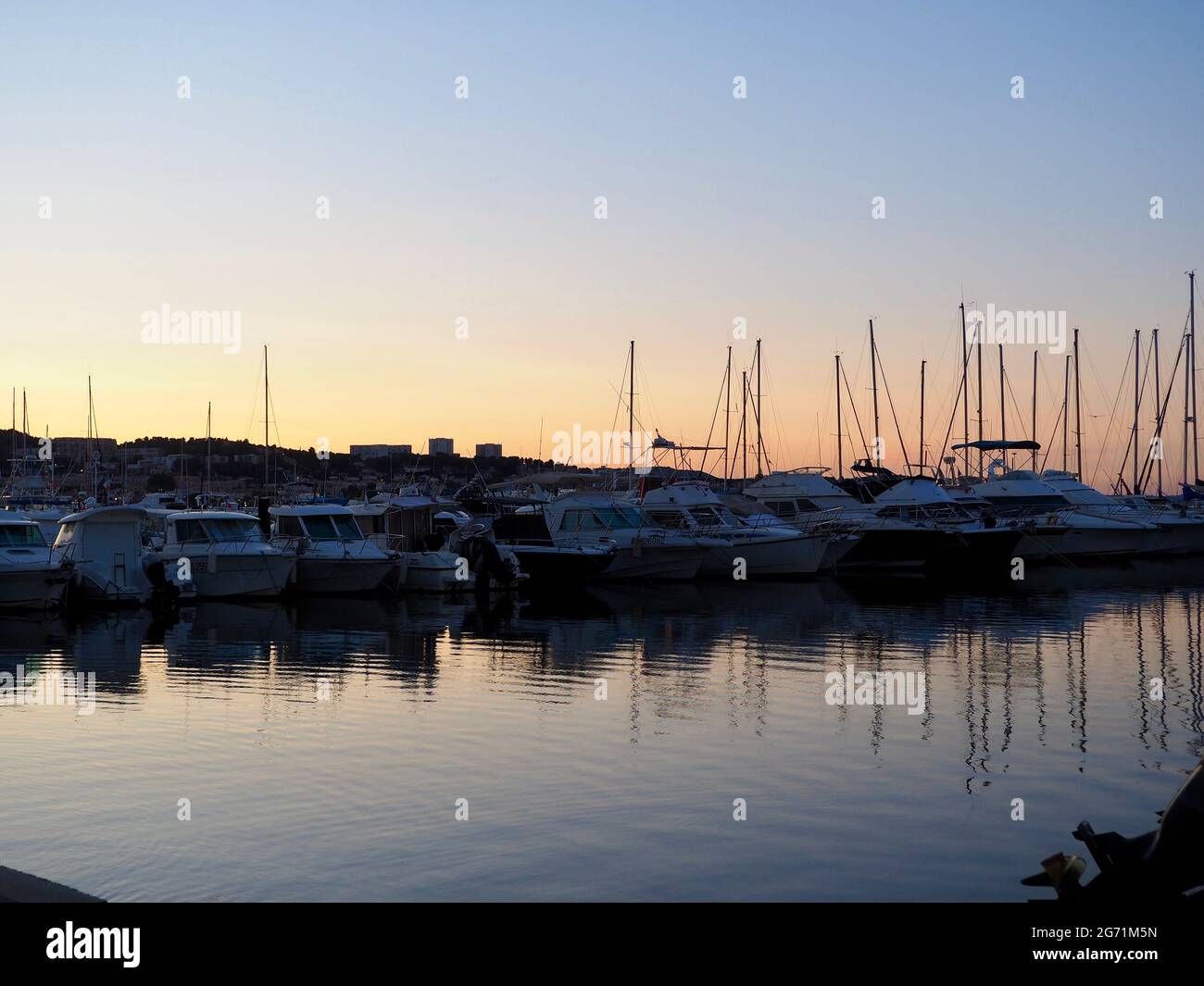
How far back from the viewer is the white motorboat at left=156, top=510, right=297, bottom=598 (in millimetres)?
37688

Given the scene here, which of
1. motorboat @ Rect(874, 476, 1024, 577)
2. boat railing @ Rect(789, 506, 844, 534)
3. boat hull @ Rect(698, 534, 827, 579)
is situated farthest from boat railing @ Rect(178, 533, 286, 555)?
motorboat @ Rect(874, 476, 1024, 577)

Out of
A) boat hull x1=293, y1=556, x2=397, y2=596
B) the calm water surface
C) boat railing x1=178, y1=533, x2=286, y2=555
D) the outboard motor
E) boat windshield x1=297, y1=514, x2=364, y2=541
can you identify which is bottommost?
the calm water surface

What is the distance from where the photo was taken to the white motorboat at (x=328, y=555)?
40.0 meters

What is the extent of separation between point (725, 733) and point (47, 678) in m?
11.9

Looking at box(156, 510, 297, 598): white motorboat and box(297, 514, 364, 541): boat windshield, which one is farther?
box(297, 514, 364, 541): boat windshield

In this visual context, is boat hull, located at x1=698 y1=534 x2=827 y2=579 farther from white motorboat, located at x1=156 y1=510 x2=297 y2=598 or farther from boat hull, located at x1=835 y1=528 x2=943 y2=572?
white motorboat, located at x1=156 y1=510 x2=297 y2=598

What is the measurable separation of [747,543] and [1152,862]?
40.0 m

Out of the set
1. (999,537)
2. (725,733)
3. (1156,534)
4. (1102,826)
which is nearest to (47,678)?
(725,733)

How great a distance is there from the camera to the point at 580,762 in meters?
15.2

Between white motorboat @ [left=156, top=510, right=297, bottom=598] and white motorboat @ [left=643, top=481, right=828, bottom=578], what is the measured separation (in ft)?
49.1

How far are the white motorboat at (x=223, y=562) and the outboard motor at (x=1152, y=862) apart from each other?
1272 inches

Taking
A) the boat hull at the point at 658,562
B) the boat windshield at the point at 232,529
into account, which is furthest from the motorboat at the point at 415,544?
the boat hull at the point at 658,562

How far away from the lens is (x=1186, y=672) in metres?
22.7
